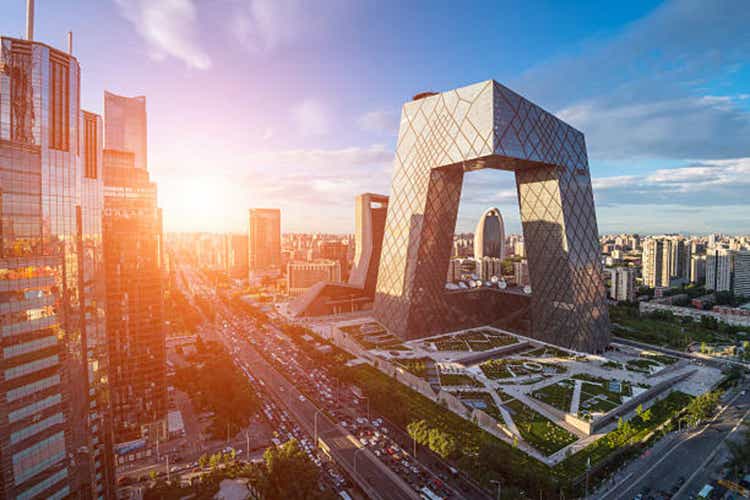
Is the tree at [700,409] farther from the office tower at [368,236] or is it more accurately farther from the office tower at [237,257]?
the office tower at [237,257]

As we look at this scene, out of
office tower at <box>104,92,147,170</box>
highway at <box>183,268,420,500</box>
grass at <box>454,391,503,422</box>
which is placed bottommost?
highway at <box>183,268,420,500</box>

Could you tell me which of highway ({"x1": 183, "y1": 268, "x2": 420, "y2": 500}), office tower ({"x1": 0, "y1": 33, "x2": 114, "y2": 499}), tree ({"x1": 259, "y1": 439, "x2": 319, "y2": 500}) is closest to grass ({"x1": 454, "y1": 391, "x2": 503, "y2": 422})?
highway ({"x1": 183, "y1": 268, "x2": 420, "y2": 500})

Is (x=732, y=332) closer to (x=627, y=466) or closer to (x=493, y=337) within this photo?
(x=493, y=337)

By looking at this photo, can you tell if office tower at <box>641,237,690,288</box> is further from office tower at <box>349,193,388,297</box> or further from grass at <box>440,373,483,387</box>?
grass at <box>440,373,483,387</box>

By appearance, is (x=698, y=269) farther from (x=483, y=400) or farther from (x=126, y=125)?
(x=126, y=125)

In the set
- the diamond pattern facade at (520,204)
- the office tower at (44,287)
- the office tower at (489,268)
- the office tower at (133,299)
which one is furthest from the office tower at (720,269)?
the office tower at (44,287)

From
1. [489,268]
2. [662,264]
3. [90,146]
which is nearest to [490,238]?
[489,268]
